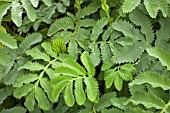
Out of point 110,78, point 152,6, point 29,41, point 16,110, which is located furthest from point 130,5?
point 16,110

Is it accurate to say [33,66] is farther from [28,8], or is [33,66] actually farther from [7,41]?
[28,8]

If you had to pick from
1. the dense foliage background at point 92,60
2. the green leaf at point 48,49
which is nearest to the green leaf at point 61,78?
the dense foliage background at point 92,60

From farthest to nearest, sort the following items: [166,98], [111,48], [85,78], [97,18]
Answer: [97,18] → [111,48] → [85,78] → [166,98]

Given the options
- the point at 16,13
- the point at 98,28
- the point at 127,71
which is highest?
the point at 16,13

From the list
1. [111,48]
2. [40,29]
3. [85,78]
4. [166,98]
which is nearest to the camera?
[166,98]

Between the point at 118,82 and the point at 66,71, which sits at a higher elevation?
the point at 66,71

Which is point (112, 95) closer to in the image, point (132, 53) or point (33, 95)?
point (132, 53)

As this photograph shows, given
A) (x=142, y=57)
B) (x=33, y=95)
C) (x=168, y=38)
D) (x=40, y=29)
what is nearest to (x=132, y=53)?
(x=142, y=57)
